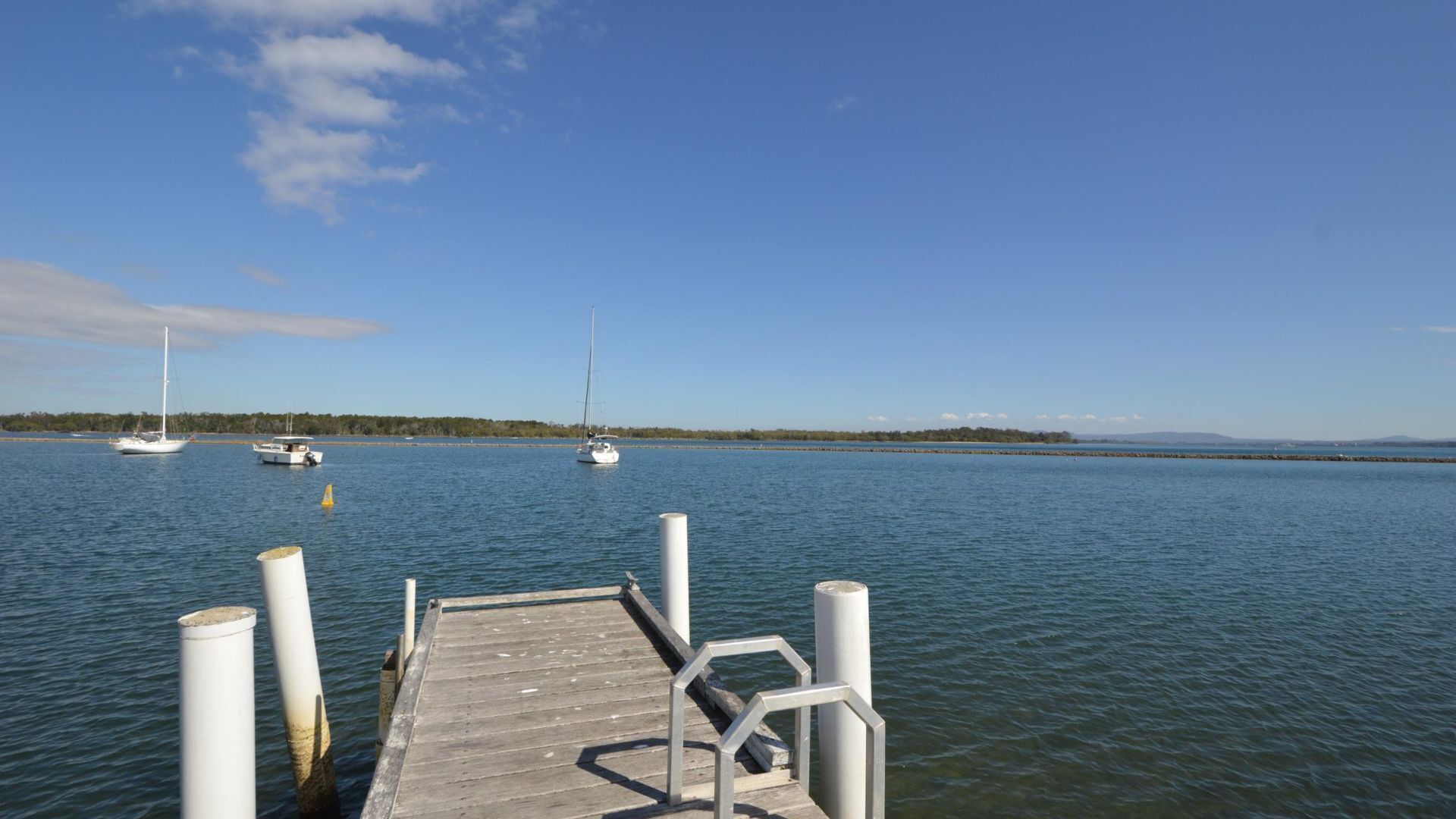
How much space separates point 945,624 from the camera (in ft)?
44.8

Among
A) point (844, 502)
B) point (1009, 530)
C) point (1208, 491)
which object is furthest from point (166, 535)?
point (1208, 491)

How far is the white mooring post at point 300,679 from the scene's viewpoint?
20.0 feet

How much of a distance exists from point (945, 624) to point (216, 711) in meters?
12.8

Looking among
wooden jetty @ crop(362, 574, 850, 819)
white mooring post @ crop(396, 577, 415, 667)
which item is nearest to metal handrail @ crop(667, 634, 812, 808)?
wooden jetty @ crop(362, 574, 850, 819)

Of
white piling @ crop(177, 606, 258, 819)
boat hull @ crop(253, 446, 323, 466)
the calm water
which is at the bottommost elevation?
the calm water

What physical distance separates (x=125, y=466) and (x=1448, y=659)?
287 ft

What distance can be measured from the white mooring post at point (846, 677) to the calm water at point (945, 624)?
3.23 meters

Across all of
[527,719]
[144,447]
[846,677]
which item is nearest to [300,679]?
[527,719]

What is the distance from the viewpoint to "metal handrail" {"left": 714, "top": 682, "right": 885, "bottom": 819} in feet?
11.4

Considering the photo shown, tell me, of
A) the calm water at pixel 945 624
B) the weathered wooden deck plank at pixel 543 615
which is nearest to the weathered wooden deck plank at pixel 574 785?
the calm water at pixel 945 624

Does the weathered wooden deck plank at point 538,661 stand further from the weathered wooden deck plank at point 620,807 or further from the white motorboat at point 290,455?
the white motorboat at point 290,455

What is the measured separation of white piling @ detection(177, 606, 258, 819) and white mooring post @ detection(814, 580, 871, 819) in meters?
3.98

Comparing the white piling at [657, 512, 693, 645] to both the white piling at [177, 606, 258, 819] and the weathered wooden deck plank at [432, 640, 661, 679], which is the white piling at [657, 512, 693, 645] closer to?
the weathered wooden deck plank at [432, 640, 661, 679]

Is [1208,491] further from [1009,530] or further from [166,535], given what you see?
[166,535]
